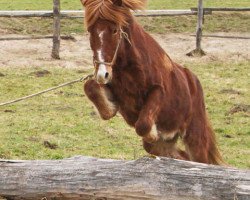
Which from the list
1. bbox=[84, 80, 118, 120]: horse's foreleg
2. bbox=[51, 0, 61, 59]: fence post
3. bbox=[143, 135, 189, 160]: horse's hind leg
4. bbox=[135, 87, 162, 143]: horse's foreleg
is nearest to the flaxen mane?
bbox=[84, 80, 118, 120]: horse's foreleg

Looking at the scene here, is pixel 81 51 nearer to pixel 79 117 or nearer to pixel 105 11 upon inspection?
pixel 79 117

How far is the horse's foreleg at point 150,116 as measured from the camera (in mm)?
5312

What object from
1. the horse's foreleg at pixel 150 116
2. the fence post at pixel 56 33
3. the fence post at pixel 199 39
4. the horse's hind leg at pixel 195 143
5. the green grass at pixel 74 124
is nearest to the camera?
the horse's foreleg at pixel 150 116

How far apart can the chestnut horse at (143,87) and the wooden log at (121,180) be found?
686 millimetres

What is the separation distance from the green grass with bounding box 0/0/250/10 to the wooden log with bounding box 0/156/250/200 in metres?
16.8

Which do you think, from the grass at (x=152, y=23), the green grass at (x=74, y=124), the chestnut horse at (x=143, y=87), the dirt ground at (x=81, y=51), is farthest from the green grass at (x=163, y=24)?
the chestnut horse at (x=143, y=87)

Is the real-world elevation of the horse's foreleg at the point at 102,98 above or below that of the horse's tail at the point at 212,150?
above

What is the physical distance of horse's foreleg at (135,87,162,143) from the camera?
5312mm

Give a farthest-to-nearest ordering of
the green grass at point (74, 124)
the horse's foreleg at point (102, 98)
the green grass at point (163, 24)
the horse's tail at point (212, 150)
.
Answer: the green grass at point (163, 24) → the green grass at point (74, 124) → the horse's tail at point (212, 150) → the horse's foreleg at point (102, 98)

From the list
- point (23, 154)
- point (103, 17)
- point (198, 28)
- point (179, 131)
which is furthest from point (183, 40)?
point (103, 17)

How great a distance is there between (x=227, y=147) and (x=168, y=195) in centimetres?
475

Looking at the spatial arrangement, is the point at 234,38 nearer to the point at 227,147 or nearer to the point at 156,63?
Answer: the point at 227,147

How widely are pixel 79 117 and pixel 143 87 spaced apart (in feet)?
16.8

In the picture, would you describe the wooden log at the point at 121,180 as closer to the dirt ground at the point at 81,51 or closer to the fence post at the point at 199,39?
the dirt ground at the point at 81,51
